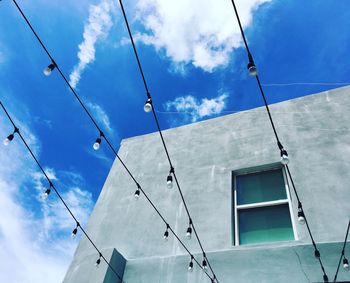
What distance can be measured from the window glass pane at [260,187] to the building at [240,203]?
0.02 m

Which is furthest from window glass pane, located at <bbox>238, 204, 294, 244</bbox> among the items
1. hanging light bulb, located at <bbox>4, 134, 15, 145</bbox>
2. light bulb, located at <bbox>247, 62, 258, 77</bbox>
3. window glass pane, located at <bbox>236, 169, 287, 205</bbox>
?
hanging light bulb, located at <bbox>4, 134, 15, 145</bbox>

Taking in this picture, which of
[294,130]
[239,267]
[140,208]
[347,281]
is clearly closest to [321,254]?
[347,281]

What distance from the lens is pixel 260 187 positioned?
5645 mm

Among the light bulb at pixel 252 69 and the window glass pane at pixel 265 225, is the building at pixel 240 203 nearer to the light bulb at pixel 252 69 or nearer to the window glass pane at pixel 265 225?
the window glass pane at pixel 265 225

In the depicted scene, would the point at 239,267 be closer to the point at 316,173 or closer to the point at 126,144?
the point at 316,173

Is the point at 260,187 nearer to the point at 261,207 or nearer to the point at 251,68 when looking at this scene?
the point at 261,207

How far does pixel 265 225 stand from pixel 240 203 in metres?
0.70

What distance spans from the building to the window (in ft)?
0.06

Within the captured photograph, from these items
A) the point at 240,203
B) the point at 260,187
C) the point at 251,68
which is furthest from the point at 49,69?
the point at 260,187

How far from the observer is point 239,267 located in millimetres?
4328

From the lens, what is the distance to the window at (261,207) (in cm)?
482

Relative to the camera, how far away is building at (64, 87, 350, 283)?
14.2 ft

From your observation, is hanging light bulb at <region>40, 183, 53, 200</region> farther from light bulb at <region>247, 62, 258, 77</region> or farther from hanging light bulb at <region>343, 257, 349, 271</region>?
hanging light bulb at <region>343, 257, 349, 271</region>

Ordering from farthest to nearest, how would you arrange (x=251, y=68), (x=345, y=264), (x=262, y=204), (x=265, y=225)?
(x=262, y=204) < (x=265, y=225) < (x=345, y=264) < (x=251, y=68)
